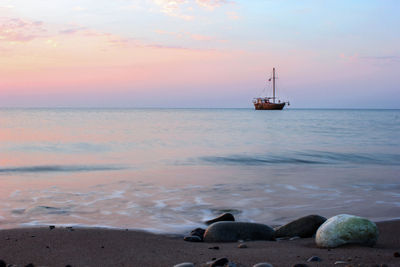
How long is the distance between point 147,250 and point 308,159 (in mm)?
13348

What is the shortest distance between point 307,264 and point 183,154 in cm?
1450

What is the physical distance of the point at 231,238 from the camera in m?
5.31

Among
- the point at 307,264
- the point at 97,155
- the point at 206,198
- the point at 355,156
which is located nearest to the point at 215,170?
the point at 206,198

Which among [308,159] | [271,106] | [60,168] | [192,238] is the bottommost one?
[308,159]

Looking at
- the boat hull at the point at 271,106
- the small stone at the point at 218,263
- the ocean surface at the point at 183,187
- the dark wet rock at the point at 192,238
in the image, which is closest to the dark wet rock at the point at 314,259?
the small stone at the point at 218,263

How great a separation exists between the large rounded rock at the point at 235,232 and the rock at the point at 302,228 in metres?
0.17

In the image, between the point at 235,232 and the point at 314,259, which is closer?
the point at 314,259

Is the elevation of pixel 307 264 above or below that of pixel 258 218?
above

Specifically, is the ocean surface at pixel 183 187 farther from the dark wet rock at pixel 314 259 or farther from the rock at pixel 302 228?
the dark wet rock at pixel 314 259

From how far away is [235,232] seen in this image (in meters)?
5.41

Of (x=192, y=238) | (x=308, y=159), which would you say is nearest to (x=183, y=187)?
(x=192, y=238)

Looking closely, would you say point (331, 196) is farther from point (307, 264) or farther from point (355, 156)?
point (355, 156)

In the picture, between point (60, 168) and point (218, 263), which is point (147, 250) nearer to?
point (218, 263)

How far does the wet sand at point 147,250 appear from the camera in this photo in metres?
4.02
